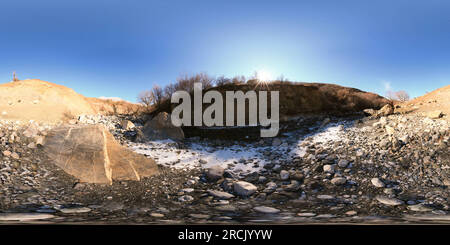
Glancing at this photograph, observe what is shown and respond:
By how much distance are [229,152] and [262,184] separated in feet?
4.79

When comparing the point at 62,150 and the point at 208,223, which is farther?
the point at 62,150

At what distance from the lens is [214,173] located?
386cm

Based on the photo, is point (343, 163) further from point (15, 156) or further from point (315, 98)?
point (15, 156)

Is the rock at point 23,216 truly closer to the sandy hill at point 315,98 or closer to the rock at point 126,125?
the rock at point 126,125

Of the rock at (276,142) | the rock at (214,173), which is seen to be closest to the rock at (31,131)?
the rock at (214,173)

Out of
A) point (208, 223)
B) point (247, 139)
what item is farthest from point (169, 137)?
point (208, 223)

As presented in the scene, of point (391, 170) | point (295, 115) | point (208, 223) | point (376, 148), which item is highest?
point (295, 115)

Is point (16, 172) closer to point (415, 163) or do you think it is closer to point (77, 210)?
point (77, 210)

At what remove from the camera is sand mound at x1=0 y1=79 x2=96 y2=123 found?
4.09 m

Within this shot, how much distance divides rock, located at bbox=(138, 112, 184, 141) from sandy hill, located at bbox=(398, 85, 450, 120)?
543 cm

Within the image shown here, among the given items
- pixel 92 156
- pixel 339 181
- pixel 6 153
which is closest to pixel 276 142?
pixel 339 181

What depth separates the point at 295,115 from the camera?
7262 mm

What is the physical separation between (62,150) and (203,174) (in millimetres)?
2150

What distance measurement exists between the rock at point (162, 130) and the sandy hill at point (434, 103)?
543 cm
